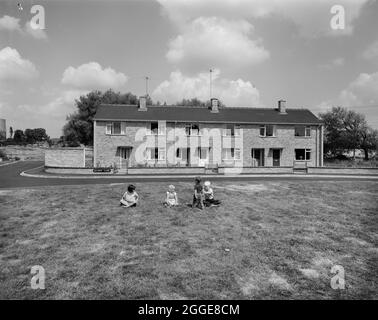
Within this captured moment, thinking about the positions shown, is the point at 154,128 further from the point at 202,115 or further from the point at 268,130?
the point at 268,130

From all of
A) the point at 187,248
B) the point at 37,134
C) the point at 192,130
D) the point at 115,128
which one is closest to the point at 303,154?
the point at 192,130

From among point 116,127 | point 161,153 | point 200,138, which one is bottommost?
point 161,153

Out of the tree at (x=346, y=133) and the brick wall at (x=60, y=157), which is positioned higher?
the tree at (x=346, y=133)

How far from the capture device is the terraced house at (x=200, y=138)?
35250 millimetres

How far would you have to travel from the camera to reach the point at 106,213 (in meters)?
11.9

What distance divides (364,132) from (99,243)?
63933 millimetres

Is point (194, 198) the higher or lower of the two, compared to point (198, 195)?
lower

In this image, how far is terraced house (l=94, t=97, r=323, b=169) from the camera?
35.2 meters

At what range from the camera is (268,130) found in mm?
38469

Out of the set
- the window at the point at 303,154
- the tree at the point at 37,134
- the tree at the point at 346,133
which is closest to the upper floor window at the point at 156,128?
the window at the point at 303,154

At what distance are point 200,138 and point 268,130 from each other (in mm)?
8983

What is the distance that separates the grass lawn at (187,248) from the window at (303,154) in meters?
25.4

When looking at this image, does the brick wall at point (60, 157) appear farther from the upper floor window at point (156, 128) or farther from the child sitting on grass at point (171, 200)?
the child sitting on grass at point (171, 200)
